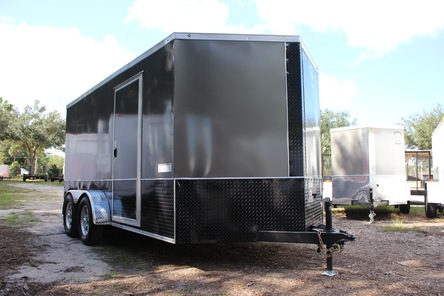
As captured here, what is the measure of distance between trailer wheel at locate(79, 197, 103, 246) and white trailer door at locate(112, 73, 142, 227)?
584mm

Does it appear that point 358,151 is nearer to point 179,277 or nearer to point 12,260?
point 179,277

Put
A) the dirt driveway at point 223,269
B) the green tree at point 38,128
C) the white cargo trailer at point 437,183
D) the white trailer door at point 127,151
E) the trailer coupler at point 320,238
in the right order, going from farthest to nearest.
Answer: the green tree at point 38,128, the white cargo trailer at point 437,183, the white trailer door at point 127,151, the trailer coupler at point 320,238, the dirt driveway at point 223,269

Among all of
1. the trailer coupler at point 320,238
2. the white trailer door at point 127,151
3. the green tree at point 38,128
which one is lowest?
the trailer coupler at point 320,238

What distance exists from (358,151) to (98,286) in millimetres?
8380

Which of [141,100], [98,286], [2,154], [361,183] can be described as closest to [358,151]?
[361,183]

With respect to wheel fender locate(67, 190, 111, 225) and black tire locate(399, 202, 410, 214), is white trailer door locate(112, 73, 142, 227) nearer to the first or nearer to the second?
wheel fender locate(67, 190, 111, 225)

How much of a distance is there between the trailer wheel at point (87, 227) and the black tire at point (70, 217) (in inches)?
10.9

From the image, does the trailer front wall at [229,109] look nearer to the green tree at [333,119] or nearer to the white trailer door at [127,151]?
the white trailer door at [127,151]

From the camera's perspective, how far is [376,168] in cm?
1044

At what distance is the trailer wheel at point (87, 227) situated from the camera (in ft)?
21.3

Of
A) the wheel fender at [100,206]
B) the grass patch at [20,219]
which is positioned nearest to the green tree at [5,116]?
the grass patch at [20,219]

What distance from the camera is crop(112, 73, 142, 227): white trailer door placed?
5.50 metres

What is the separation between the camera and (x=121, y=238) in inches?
294

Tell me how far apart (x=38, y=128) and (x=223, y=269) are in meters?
37.9
